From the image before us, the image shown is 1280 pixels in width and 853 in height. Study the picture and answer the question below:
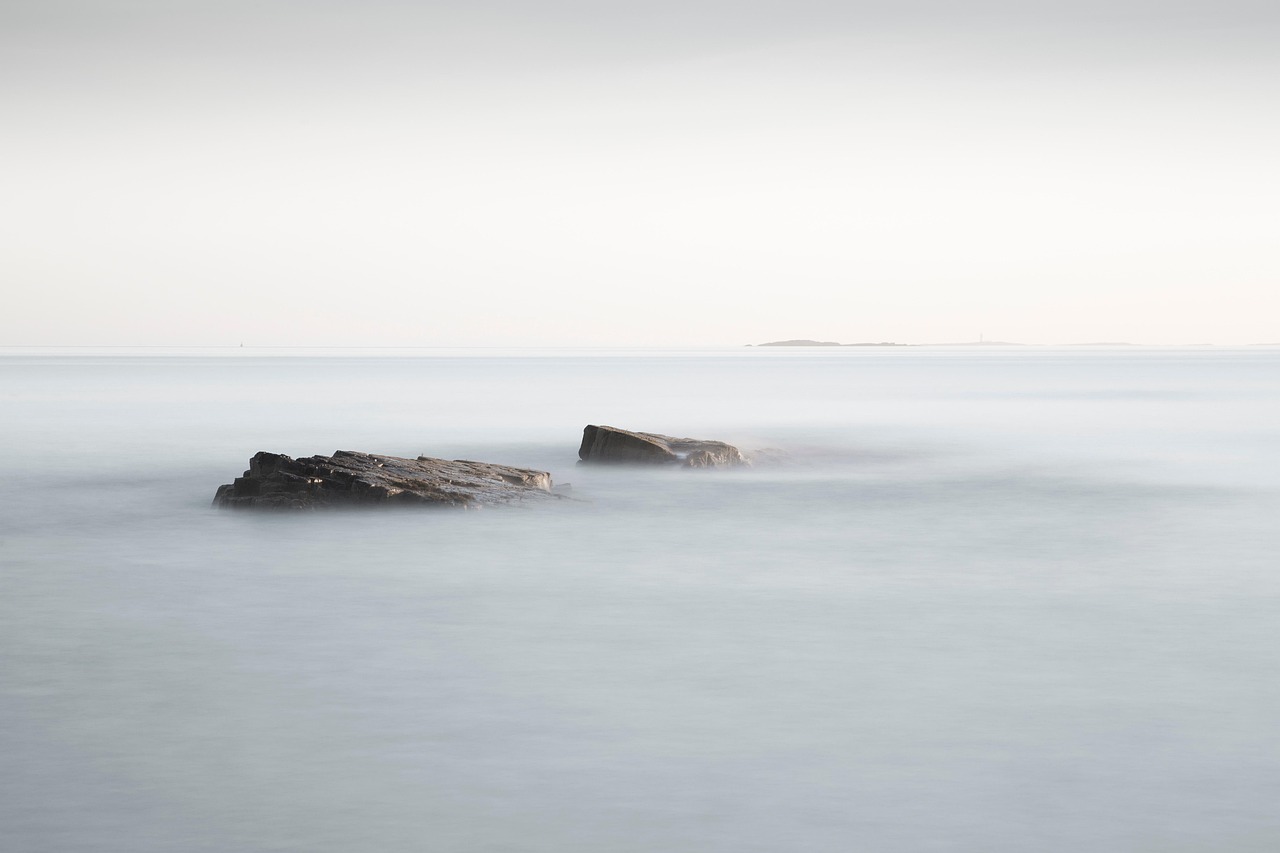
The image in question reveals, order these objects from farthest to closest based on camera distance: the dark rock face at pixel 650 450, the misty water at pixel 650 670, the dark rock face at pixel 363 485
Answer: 1. the dark rock face at pixel 650 450
2. the dark rock face at pixel 363 485
3. the misty water at pixel 650 670

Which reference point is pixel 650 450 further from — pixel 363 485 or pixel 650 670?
pixel 650 670

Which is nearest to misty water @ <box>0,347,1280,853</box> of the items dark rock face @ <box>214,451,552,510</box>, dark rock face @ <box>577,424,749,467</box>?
dark rock face @ <box>214,451,552,510</box>

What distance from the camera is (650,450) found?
21375 mm

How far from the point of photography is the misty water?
5.79 m

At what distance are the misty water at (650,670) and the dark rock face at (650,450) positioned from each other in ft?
4.12

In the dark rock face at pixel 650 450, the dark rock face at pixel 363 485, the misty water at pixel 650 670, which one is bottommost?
the misty water at pixel 650 670

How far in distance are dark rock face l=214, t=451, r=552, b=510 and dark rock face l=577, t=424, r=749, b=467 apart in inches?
169

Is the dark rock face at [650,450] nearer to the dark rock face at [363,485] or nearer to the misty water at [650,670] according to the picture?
the misty water at [650,670]

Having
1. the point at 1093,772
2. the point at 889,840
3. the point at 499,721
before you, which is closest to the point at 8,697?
the point at 499,721

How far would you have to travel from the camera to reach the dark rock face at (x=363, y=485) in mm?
15516

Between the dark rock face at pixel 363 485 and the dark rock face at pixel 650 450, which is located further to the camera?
the dark rock face at pixel 650 450

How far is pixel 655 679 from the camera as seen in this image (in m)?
8.23

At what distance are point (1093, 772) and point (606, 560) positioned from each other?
7126 millimetres

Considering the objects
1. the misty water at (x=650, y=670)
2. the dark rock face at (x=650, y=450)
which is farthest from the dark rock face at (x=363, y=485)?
the dark rock face at (x=650, y=450)
